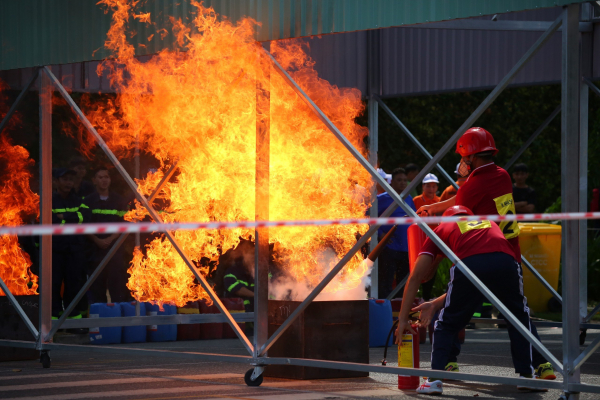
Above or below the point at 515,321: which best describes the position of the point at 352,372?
below

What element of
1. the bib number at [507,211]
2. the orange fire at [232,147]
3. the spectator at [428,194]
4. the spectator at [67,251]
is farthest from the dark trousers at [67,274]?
the bib number at [507,211]

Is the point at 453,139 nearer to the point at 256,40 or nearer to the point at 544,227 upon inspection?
the point at 256,40

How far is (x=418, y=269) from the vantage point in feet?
22.7

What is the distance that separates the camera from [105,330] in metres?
11.8

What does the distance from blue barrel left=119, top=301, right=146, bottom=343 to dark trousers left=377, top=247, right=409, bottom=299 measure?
3.24 metres

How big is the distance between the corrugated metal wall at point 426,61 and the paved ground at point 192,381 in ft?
11.7

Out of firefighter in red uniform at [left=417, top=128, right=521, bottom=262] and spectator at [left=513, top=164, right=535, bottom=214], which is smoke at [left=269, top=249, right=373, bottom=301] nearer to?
firefighter in red uniform at [left=417, top=128, right=521, bottom=262]

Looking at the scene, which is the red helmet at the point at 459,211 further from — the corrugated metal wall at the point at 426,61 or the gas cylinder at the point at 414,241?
the corrugated metal wall at the point at 426,61

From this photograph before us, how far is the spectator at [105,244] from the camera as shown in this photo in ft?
41.3

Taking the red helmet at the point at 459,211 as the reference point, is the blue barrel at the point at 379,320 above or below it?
below

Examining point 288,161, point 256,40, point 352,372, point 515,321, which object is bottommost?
point 352,372

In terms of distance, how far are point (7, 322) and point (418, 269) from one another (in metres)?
4.83

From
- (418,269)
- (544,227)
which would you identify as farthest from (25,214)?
(544,227)

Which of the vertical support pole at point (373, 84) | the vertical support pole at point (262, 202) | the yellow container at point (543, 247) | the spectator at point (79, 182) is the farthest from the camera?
the yellow container at point (543, 247)
